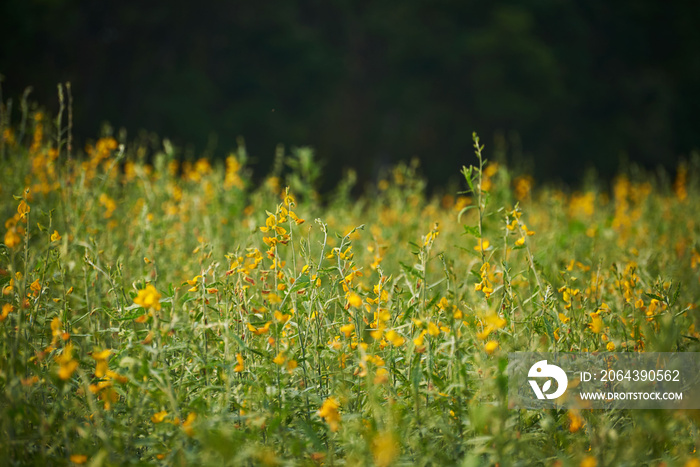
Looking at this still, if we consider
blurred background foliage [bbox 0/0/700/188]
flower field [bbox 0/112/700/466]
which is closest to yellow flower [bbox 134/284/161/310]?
flower field [bbox 0/112/700/466]

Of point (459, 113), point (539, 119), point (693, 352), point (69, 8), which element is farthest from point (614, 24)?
point (693, 352)

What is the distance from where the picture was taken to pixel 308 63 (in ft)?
41.3

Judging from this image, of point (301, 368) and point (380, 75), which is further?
point (380, 75)

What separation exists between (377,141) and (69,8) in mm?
7382

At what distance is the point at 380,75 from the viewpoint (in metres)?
14.0

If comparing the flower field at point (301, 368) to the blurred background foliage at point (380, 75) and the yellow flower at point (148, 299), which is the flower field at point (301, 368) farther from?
the blurred background foliage at point (380, 75)

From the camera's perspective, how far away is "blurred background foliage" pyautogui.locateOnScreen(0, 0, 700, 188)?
35.4 ft

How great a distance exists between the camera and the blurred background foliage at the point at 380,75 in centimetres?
1080

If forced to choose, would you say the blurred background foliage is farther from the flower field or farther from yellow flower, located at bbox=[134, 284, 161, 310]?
yellow flower, located at bbox=[134, 284, 161, 310]

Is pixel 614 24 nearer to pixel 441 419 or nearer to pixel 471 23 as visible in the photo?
pixel 471 23

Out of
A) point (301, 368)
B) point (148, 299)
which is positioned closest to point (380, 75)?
point (301, 368)

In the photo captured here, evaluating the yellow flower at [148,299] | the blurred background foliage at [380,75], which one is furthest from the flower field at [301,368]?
the blurred background foliage at [380,75]

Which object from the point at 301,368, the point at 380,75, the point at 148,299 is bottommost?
the point at 301,368

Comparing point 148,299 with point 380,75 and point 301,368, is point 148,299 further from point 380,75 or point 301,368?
point 380,75
